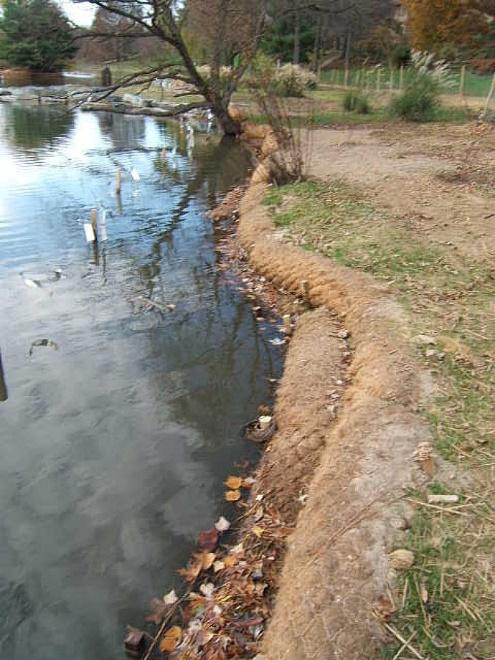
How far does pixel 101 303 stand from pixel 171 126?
18.1m

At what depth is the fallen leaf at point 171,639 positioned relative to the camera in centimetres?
312

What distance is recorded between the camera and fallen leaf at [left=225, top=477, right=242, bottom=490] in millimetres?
4277

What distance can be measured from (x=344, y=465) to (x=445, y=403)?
0.96m

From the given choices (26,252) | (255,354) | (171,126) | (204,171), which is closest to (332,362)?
(255,354)

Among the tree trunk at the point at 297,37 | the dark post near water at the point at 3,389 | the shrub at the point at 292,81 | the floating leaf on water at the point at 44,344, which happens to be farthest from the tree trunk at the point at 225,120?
the tree trunk at the point at 297,37

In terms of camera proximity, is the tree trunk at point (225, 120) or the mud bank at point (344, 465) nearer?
the mud bank at point (344, 465)

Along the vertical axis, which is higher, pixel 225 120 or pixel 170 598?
pixel 225 120

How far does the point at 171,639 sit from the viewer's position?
3166 mm

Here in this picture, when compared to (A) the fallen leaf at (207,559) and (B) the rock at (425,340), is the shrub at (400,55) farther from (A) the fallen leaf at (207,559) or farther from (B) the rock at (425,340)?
(A) the fallen leaf at (207,559)

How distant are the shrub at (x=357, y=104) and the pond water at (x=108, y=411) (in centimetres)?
1221

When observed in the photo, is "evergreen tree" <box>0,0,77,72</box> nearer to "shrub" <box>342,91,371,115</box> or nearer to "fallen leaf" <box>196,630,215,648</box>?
"shrub" <box>342,91,371,115</box>

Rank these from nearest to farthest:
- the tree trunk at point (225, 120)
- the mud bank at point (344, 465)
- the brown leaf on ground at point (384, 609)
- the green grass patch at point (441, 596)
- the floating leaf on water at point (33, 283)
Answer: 1. the green grass patch at point (441, 596)
2. the brown leaf on ground at point (384, 609)
3. the mud bank at point (344, 465)
4. the floating leaf on water at point (33, 283)
5. the tree trunk at point (225, 120)

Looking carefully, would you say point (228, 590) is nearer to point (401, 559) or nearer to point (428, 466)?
point (401, 559)

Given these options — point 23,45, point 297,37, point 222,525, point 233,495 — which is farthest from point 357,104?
point 23,45
